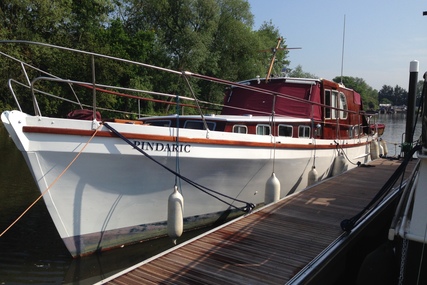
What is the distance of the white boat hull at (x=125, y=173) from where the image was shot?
5.28 meters

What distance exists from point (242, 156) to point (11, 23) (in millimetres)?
21930

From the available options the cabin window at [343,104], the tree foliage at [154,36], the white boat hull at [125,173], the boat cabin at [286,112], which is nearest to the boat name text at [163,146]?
the white boat hull at [125,173]

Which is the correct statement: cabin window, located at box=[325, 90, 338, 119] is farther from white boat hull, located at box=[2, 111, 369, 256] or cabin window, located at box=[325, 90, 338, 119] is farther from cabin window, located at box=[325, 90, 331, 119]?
white boat hull, located at box=[2, 111, 369, 256]

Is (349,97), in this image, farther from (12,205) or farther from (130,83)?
(130,83)

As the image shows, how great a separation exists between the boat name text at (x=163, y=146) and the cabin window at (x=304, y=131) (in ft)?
12.4

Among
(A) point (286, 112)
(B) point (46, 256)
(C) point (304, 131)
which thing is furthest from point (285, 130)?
(B) point (46, 256)

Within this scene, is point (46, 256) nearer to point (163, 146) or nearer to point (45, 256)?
point (45, 256)

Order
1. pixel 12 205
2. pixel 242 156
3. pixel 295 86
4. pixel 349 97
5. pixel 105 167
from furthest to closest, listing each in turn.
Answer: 1. pixel 349 97
2. pixel 295 86
3. pixel 12 205
4. pixel 242 156
5. pixel 105 167

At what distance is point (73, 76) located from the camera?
2316cm

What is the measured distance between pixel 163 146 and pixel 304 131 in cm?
441

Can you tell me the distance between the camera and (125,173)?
19.1 ft

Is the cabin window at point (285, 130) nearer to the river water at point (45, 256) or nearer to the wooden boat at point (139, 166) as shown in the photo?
the wooden boat at point (139, 166)

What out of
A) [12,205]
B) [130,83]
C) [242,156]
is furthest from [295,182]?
[130,83]

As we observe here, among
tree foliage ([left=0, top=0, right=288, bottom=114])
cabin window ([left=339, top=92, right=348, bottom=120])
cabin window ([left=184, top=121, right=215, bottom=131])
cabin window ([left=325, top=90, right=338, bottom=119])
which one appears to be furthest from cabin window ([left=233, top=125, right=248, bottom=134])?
tree foliage ([left=0, top=0, right=288, bottom=114])
